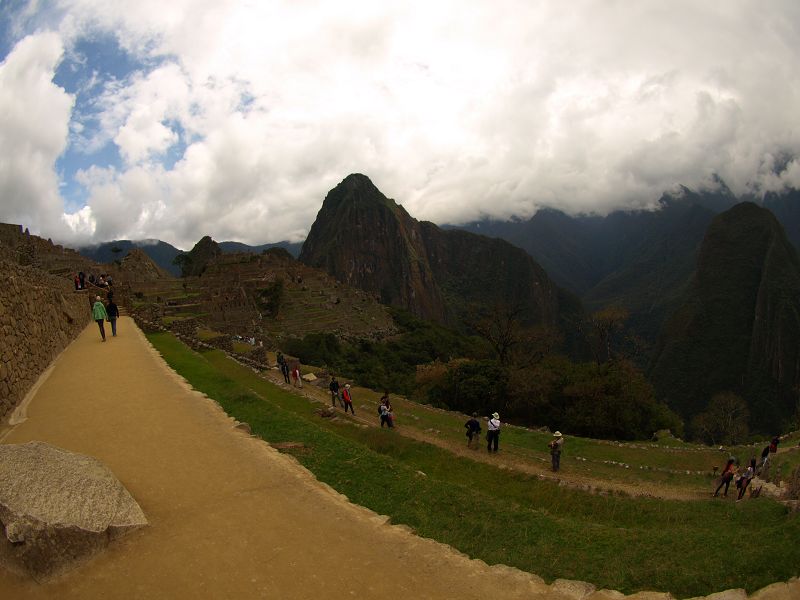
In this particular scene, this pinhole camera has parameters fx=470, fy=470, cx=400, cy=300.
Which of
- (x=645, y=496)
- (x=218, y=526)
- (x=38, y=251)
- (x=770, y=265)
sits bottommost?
(x=645, y=496)

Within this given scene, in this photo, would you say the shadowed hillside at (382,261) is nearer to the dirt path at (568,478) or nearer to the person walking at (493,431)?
the dirt path at (568,478)

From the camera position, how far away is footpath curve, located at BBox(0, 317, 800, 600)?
414 centimetres

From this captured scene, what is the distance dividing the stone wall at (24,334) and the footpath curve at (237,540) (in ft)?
2.98

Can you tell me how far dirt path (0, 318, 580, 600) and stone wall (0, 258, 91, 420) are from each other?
2.95 feet

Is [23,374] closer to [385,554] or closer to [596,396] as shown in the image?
[385,554]

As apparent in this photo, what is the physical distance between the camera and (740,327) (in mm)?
106875

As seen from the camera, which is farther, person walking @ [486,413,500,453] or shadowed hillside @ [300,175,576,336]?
shadowed hillside @ [300,175,576,336]

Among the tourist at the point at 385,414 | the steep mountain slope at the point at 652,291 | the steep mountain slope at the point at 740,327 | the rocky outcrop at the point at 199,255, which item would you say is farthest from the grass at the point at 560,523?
the steep mountain slope at the point at 652,291

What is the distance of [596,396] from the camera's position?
25500mm

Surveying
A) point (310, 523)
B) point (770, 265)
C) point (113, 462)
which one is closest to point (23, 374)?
point (113, 462)

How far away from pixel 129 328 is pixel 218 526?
60.1 ft

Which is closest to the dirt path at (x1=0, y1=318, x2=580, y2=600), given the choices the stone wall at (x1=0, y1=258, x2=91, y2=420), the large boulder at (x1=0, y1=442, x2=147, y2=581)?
the large boulder at (x1=0, y1=442, x2=147, y2=581)

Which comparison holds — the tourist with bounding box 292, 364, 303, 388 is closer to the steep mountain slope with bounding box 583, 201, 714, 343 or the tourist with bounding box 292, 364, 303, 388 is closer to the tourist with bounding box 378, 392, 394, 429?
the tourist with bounding box 378, 392, 394, 429

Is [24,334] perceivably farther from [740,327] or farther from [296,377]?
[740,327]
